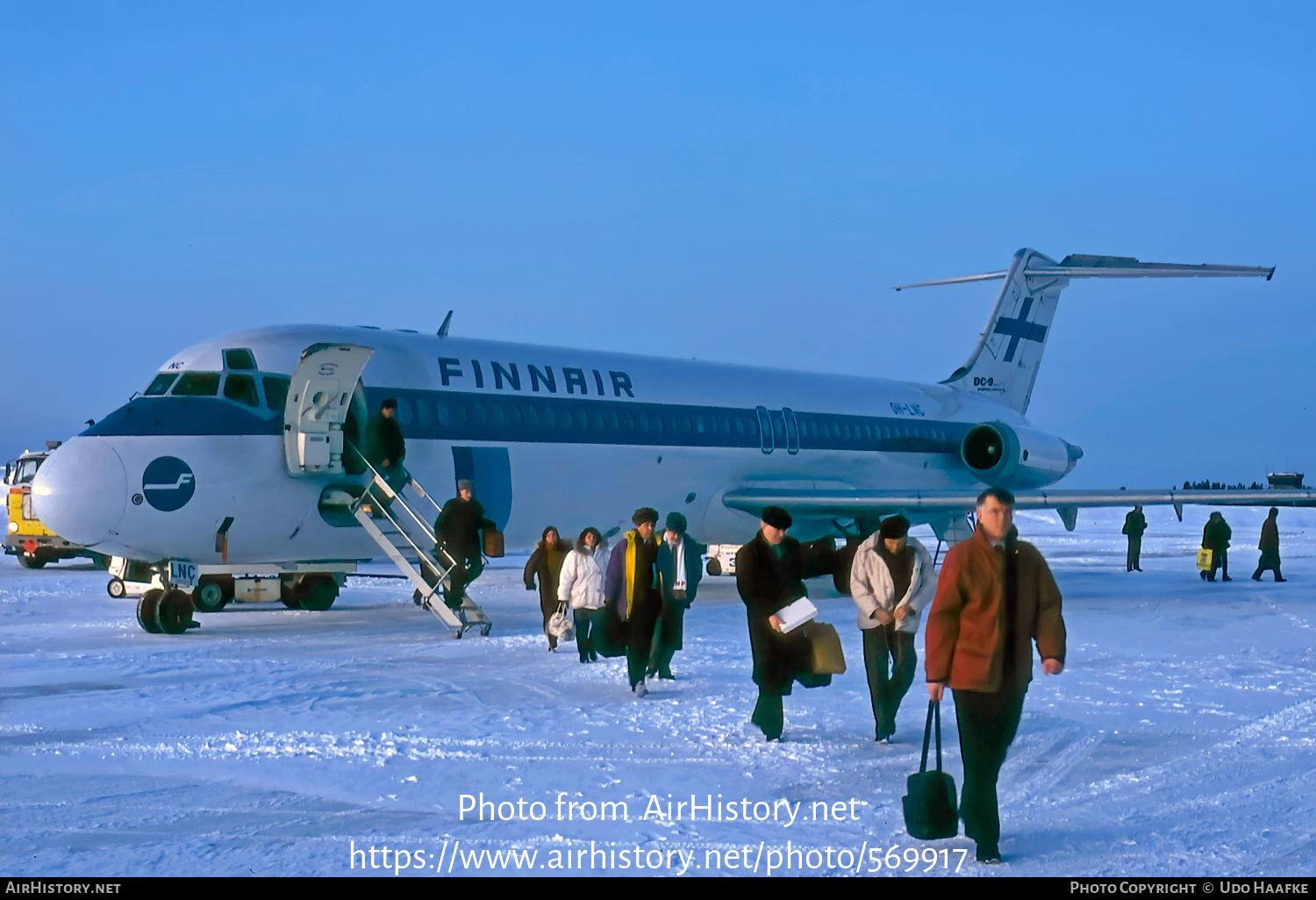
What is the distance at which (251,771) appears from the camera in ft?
23.2

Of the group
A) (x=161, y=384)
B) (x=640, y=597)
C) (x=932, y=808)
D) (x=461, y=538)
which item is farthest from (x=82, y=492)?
(x=932, y=808)

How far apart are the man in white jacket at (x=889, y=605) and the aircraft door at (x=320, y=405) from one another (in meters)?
7.60

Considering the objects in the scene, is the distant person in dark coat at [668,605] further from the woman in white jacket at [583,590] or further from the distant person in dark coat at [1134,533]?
the distant person in dark coat at [1134,533]

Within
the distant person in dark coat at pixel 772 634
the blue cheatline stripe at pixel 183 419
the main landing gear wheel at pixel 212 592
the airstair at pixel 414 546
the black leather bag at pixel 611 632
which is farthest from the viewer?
the main landing gear wheel at pixel 212 592

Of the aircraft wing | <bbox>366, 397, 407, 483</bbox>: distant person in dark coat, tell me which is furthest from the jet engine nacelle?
<bbox>366, 397, 407, 483</bbox>: distant person in dark coat

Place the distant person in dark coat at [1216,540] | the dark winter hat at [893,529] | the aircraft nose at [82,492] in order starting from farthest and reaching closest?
1. the distant person in dark coat at [1216,540]
2. the aircraft nose at [82,492]
3. the dark winter hat at [893,529]

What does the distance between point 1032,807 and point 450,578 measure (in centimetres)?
860

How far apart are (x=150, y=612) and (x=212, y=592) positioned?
1.16 m

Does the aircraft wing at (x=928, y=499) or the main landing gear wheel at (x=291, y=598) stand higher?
the aircraft wing at (x=928, y=499)

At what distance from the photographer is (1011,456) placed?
24.6 meters

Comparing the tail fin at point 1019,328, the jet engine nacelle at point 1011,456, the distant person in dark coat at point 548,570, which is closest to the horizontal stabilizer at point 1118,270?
the tail fin at point 1019,328

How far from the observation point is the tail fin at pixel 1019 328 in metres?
27.1

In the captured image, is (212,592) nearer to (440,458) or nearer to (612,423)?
(440,458)

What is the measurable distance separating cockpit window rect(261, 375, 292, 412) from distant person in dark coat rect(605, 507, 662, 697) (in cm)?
579
